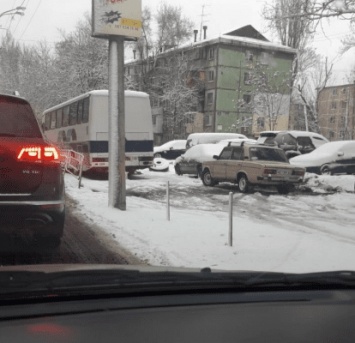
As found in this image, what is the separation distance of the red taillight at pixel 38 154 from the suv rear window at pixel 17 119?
6.3 inches

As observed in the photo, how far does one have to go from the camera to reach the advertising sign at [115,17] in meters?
10.6

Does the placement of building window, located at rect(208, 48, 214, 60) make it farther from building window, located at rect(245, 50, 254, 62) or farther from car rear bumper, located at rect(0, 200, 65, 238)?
car rear bumper, located at rect(0, 200, 65, 238)

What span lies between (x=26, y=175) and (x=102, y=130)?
49.0ft

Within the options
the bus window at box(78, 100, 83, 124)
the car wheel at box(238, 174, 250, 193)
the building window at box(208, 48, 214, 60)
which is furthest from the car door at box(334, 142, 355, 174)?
the building window at box(208, 48, 214, 60)

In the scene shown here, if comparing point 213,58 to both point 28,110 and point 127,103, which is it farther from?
point 28,110

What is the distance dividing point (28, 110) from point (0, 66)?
49.7 metres

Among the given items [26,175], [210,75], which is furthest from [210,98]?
[26,175]

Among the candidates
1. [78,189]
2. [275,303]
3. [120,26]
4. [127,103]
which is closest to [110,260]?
[275,303]

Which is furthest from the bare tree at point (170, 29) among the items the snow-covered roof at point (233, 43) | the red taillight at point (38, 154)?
the red taillight at point (38, 154)

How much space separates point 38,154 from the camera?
5.14 metres

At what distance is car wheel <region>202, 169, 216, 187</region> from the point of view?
1824cm

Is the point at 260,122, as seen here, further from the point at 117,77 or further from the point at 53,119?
the point at 117,77

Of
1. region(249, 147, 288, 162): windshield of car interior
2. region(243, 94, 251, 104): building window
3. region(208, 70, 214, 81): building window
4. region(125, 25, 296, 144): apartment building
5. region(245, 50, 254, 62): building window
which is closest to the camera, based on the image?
region(249, 147, 288, 162): windshield of car interior

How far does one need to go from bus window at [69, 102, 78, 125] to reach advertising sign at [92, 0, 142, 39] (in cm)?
1148
